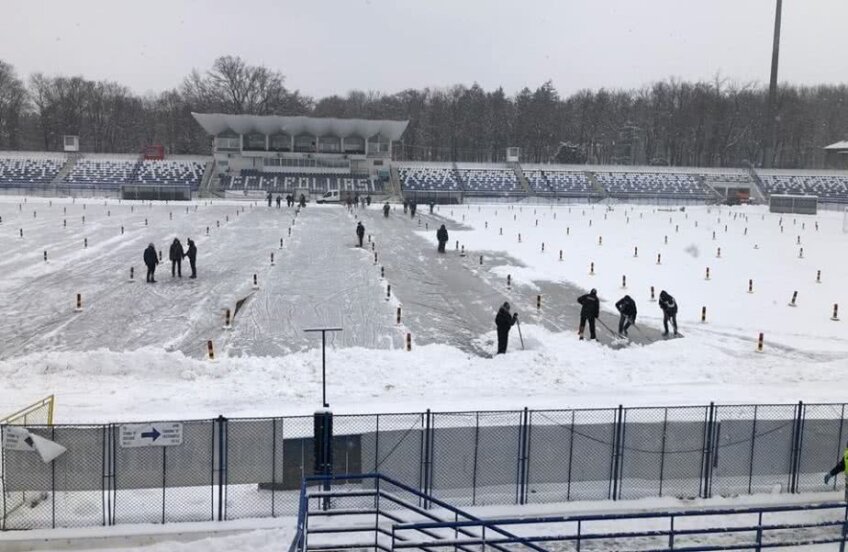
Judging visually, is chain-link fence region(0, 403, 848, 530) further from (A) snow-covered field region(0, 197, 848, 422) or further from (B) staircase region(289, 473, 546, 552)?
(A) snow-covered field region(0, 197, 848, 422)

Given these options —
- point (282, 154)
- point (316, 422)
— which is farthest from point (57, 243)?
point (282, 154)

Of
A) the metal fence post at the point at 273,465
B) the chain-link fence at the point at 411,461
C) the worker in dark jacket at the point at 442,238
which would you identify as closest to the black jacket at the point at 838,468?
the chain-link fence at the point at 411,461

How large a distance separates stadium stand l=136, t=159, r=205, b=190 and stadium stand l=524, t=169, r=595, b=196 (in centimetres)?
3888

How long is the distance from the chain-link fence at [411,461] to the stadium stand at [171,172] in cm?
7292

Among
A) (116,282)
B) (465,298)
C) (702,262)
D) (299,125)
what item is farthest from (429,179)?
(465,298)

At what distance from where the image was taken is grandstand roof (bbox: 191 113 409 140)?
87.5 m

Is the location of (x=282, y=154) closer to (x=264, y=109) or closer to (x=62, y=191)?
(x=62, y=191)

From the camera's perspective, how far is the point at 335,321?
23.1 m

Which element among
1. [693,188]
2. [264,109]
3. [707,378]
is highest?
[264,109]

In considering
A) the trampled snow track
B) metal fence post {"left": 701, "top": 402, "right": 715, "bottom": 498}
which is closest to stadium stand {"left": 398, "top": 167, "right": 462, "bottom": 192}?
the trampled snow track

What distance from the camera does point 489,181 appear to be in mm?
90875

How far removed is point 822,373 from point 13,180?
260 ft

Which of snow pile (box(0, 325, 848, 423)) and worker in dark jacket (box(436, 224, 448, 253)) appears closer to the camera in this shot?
snow pile (box(0, 325, 848, 423))

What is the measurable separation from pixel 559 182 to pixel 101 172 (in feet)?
173
